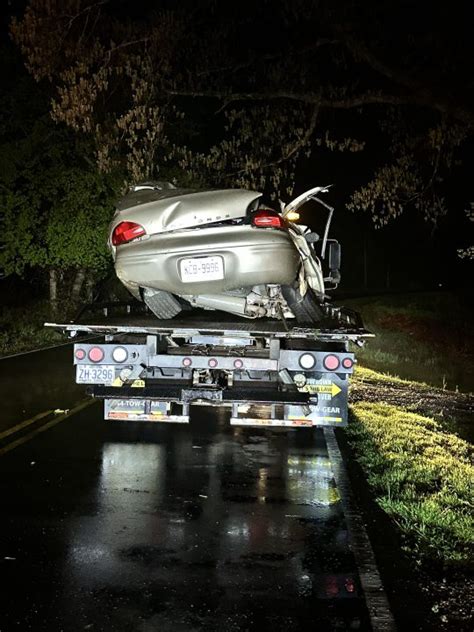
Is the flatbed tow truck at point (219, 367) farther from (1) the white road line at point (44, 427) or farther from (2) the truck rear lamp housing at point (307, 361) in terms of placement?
(1) the white road line at point (44, 427)

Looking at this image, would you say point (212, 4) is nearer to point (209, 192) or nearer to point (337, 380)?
point (209, 192)

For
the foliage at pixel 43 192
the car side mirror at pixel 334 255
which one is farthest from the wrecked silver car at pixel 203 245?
the foliage at pixel 43 192

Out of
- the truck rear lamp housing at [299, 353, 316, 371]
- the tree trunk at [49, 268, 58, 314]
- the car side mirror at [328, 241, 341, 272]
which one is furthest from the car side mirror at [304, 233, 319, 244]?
the tree trunk at [49, 268, 58, 314]

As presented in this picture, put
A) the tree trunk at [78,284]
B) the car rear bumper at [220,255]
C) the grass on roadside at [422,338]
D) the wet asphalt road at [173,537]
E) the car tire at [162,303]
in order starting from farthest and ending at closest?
the tree trunk at [78,284], the grass on roadside at [422,338], the car tire at [162,303], the car rear bumper at [220,255], the wet asphalt road at [173,537]

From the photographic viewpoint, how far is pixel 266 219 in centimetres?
764

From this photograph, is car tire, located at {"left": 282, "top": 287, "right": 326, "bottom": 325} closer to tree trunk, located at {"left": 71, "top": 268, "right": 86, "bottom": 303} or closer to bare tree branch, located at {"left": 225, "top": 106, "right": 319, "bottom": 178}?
bare tree branch, located at {"left": 225, "top": 106, "right": 319, "bottom": 178}

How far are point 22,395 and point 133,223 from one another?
5.61m

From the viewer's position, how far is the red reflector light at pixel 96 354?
8.19 metres

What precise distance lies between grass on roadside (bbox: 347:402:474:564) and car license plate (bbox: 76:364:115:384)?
2.73m

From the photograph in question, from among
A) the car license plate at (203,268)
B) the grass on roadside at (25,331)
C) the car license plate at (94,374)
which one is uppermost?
the car license plate at (203,268)

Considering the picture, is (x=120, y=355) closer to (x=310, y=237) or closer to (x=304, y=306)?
(x=304, y=306)

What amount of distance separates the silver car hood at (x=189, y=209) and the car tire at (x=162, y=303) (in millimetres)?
816

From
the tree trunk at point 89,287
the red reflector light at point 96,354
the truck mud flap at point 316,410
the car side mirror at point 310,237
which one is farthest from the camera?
the tree trunk at point 89,287

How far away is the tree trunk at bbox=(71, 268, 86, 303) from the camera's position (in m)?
28.2
